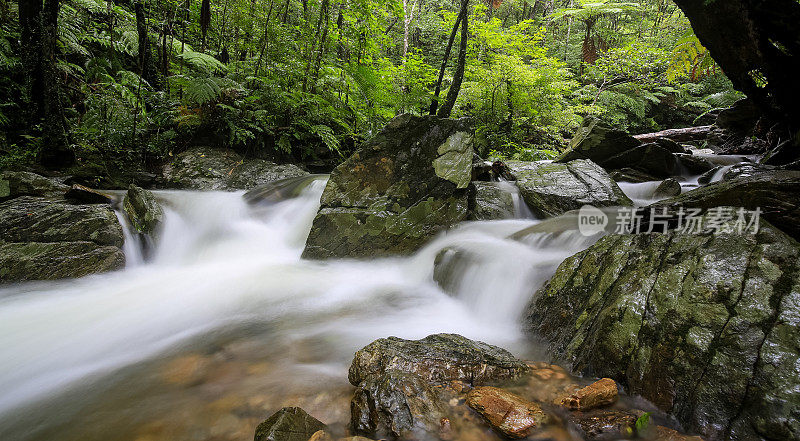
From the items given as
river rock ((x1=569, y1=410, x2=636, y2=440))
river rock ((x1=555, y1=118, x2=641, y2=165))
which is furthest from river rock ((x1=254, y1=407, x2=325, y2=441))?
river rock ((x1=555, y1=118, x2=641, y2=165))

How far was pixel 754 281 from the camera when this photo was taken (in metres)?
1.77

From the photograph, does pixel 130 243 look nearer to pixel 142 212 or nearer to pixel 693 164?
pixel 142 212

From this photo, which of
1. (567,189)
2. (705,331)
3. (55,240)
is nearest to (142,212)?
(55,240)

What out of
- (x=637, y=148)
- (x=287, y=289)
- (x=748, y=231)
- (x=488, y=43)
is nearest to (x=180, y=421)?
(x=287, y=289)

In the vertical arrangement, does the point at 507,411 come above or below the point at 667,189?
below

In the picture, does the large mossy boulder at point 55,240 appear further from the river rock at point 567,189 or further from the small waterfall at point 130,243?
the river rock at point 567,189

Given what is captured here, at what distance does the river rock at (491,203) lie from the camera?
5.60m

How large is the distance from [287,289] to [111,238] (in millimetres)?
2333

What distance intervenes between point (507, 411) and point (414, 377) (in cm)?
45

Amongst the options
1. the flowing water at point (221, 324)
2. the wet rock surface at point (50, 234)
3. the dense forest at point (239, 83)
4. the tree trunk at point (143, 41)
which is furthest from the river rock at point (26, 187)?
the tree trunk at point (143, 41)

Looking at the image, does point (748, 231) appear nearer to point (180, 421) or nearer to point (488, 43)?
point (180, 421)

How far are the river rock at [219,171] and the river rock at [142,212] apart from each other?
190 centimetres

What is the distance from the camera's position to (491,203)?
227 inches

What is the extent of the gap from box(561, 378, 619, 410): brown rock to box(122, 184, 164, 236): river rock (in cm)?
532
